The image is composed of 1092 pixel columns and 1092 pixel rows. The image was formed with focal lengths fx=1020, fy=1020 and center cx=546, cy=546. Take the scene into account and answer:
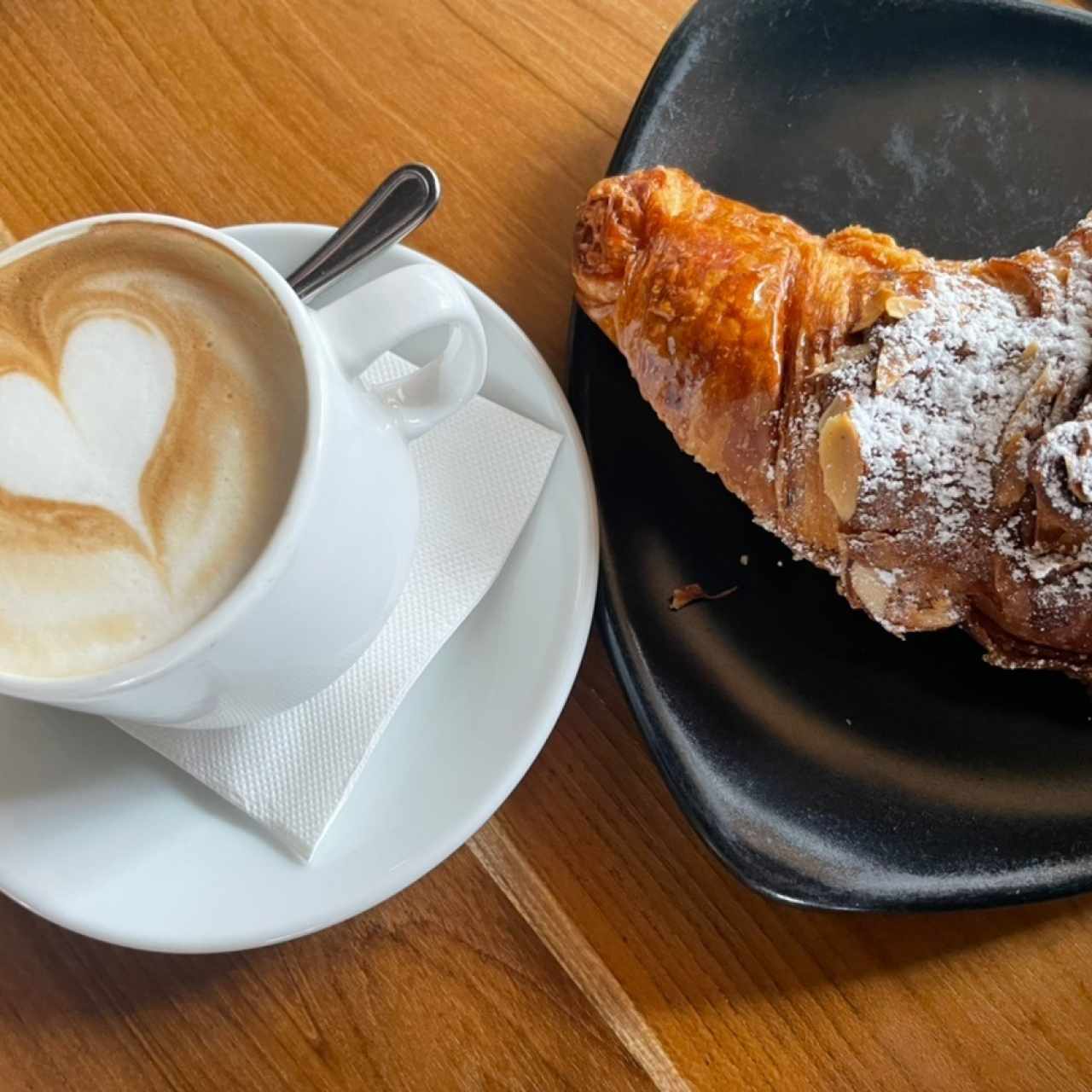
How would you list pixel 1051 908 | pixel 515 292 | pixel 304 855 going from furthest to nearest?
pixel 515 292
pixel 1051 908
pixel 304 855

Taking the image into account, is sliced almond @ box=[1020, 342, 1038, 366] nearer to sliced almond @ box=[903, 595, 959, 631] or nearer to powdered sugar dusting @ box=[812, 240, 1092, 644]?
powdered sugar dusting @ box=[812, 240, 1092, 644]

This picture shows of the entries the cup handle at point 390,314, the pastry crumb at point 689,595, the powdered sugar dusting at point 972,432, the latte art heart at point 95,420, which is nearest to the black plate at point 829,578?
the pastry crumb at point 689,595

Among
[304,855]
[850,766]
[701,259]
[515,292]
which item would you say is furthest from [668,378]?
[304,855]

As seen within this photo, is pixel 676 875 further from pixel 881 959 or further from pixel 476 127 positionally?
pixel 476 127

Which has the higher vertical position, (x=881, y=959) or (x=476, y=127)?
(x=476, y=127)

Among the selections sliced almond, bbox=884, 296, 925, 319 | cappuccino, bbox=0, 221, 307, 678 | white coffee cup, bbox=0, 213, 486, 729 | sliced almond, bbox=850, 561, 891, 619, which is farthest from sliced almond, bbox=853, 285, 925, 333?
cappuccino, bbox=0, 221, 307, 678

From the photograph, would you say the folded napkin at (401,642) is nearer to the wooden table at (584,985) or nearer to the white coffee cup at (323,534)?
the white coffee cup at (323,534)
